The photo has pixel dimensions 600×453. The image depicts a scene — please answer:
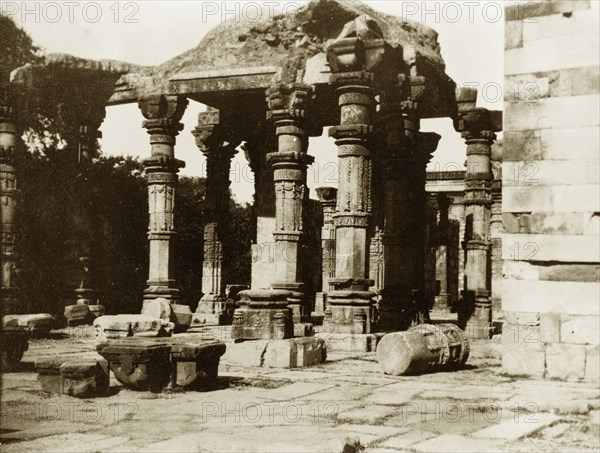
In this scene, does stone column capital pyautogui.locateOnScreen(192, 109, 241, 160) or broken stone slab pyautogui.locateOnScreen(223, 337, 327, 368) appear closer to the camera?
broken stone slab pyautogui.locateOnScreen(223, 337, 327, 368)

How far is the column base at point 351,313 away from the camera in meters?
13.4

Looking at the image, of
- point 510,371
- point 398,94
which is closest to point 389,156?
point 398,94

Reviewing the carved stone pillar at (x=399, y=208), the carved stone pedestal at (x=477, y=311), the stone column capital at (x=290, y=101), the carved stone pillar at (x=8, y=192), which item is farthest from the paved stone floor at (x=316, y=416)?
the carved stone pedestal at (x=477, y=311)

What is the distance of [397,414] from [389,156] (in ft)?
30.4

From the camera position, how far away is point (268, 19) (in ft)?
→ 56.6

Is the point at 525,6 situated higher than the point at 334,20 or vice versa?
the point at 334,20

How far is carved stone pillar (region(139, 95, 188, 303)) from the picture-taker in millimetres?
17750

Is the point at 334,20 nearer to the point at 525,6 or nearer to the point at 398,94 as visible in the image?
the point at 398,94

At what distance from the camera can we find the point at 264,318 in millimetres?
12352

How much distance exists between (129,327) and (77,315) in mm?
5084

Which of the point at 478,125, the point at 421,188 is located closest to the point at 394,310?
the point at 421,188

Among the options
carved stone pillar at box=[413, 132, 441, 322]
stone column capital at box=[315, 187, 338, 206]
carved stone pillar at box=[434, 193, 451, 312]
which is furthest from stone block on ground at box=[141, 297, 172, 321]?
carved stone pillar at box=[434, 193, 451, 312]

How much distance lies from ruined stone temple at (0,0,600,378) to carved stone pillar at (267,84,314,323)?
0.03 metres

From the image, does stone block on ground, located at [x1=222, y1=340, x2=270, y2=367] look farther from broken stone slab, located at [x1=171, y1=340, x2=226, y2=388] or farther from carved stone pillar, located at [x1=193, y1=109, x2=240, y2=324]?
carved stone pillar, located at [x1=193, y1=109, x2=240, y2=324]
